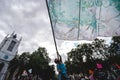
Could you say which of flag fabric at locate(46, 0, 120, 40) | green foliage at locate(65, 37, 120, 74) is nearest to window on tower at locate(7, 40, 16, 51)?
green foliage at locate(65, 37, 120, 74)

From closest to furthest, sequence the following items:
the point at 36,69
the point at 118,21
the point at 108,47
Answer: the point at 118,21 → the point at 108,47 → the point at 36,69

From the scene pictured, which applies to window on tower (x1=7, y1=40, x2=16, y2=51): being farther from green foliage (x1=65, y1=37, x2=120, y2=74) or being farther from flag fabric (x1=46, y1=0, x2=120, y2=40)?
flag fabric (x1=46, y1=0, x2=120, y2=40)

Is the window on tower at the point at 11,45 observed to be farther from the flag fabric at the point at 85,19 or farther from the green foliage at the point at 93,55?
the flag fabric at the point at 85,19

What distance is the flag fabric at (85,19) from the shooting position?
462 centimetres

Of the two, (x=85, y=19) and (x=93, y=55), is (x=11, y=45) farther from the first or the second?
(x=85, y=19)

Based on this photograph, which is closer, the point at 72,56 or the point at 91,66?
the point at 91,66

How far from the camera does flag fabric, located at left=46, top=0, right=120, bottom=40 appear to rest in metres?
4.62

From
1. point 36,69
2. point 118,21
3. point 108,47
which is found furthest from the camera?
point 36,69

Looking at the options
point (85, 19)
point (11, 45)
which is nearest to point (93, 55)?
point (11, 45)

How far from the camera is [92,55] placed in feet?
165

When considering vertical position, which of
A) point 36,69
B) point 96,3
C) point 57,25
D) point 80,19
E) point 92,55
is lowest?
point 57,25

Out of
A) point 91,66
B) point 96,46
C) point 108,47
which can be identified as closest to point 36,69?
point 91,66

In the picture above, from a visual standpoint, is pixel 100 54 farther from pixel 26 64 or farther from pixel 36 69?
pixel 26 64

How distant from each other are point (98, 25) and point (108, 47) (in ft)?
150
